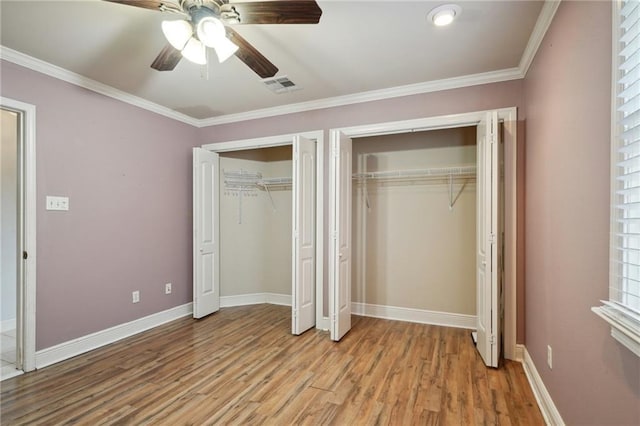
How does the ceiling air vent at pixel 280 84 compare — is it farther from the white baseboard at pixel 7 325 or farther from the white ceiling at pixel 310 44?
the white baseboard at pixel 7 325

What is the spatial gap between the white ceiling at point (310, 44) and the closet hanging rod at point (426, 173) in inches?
40.9

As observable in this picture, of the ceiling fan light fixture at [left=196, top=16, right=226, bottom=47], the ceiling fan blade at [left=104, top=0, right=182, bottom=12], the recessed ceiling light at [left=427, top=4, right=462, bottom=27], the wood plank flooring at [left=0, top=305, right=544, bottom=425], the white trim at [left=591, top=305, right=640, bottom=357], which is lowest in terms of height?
the wood plank flooring at [left=0, top=305, right=544, bottom=425]

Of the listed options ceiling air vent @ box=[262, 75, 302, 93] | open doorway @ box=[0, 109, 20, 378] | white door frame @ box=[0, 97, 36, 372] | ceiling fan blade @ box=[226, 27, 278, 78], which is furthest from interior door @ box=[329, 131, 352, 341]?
open doorway @ box=[0, 109, 20, 378]

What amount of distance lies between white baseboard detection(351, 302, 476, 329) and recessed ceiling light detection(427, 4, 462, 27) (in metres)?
3.01

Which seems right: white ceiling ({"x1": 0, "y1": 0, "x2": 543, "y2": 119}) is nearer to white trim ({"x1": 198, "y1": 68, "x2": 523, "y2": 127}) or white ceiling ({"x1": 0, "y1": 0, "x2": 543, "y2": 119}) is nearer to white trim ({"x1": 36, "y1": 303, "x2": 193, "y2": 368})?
white trim ({"x1": 198, "y1": 68, "x2": 523, "y2": 127})

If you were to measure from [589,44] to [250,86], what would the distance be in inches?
105

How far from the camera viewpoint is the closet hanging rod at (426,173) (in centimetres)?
342

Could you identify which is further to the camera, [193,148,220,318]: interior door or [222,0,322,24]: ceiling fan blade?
[193,148,220,318]: interior door

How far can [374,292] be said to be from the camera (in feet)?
12.8

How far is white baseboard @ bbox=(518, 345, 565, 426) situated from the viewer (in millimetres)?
1779

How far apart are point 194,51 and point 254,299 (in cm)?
353

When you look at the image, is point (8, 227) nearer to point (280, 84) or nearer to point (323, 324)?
point (280, 84)

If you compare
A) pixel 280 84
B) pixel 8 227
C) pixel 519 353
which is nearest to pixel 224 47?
pixel 280 84

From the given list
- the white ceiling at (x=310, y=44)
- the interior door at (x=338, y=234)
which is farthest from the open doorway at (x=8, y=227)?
the interior door at (x=338, y=234)
